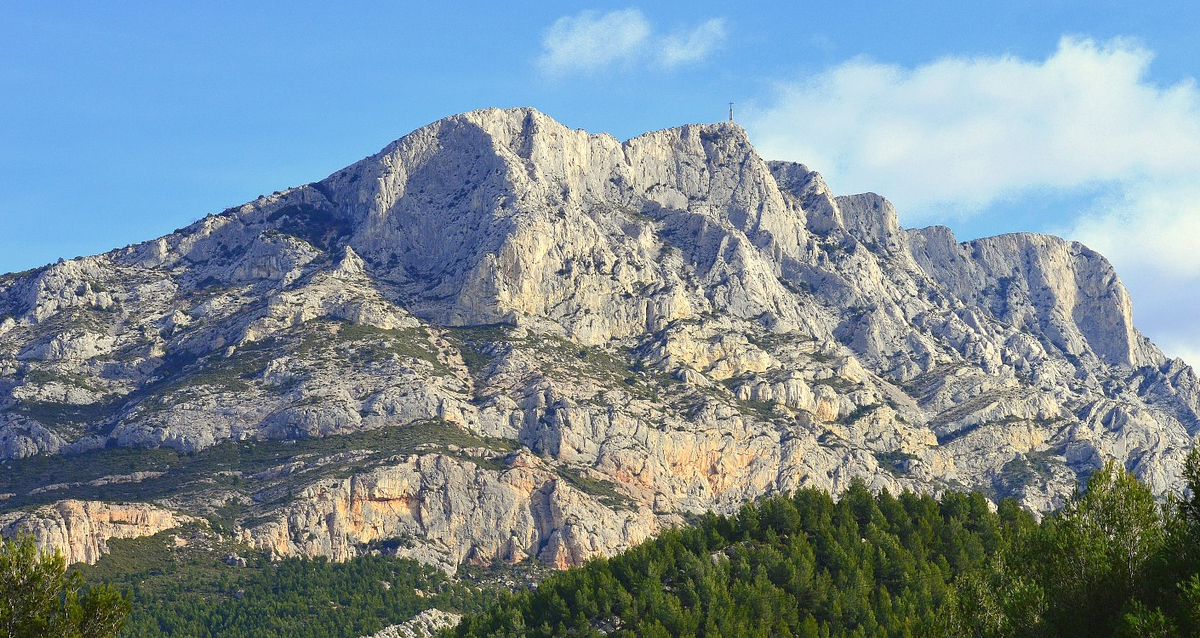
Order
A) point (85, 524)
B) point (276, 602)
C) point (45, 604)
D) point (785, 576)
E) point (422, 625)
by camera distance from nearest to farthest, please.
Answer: point (45, 604) < point (785, 576) < point (422, 625) < point (276, 602) < point (85, 524)

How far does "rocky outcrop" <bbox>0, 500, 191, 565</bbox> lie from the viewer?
184m

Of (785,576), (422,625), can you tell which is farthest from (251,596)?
(785,576)

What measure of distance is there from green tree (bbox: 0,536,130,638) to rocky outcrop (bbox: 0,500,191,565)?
424 feet

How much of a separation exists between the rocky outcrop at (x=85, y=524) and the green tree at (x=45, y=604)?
129m

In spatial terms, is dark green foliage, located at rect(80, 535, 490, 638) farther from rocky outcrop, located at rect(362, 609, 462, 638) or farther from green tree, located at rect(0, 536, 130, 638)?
green tree, located at rect(0, 536, 130, 638)

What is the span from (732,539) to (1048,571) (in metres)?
89.4

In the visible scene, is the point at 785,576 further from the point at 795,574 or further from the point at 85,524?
the point at 85,524

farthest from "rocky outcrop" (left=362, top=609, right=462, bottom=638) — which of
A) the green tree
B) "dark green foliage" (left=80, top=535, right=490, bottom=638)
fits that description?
the green tree

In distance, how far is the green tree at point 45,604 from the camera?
58625 millimetres

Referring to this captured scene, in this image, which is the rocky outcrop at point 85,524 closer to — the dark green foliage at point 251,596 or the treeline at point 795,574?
the dark green foliage at point 251,596

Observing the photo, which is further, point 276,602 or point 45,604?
point 276,602

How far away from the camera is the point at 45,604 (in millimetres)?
59812

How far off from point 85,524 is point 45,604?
140957 mm

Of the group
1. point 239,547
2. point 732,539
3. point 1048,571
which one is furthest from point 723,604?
point 239,547
